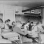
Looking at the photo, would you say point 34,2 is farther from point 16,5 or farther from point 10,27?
point 10,27

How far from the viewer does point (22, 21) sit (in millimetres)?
981

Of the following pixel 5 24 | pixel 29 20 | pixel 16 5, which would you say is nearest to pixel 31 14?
pixel 29 20

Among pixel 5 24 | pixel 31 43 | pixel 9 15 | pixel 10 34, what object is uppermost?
pixel 9 15

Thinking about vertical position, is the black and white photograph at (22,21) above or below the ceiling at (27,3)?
→ below

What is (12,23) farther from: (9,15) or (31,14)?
(31,14)

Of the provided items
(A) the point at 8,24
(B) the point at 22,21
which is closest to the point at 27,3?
(B) the point at 22,21

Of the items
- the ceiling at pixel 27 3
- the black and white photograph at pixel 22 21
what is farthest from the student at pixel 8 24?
the ceiling at pixel 27 3

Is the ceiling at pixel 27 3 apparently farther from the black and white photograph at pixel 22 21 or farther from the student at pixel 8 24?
the student at pixel 8 24

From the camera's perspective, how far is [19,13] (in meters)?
0.98

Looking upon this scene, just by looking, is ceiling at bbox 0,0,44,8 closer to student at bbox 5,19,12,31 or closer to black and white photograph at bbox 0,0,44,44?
black and white photograph at bbox 0,0,44,44

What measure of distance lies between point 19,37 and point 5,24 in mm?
228

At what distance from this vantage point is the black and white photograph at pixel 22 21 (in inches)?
37.3

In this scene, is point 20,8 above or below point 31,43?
above

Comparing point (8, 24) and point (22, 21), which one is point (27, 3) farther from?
point (8, 24)
